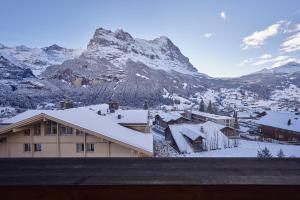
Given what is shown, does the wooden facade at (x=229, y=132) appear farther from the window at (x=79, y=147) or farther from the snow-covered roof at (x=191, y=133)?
the window at (x=79, y=147)

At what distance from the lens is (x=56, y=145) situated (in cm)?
865

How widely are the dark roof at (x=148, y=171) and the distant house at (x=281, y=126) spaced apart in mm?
30240

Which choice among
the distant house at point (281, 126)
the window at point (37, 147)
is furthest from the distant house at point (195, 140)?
the window at point (37, 147)

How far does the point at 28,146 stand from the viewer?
8812 millimetres

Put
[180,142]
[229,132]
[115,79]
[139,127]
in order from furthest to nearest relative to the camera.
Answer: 1. [115,79]
2. [229,132]
3. [180,142]
4. [139,127]

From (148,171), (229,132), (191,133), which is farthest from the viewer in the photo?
(229,132)

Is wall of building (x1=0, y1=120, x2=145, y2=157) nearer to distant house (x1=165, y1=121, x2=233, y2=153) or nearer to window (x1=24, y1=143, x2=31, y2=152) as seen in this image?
window (x1=24, y1=143, x2=31, y2=152)

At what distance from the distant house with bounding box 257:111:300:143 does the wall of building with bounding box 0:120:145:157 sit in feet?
84.8

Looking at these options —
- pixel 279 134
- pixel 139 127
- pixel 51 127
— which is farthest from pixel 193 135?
pixel 279 134

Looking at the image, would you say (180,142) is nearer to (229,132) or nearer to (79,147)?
(229,132)

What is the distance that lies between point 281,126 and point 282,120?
1.58 meters

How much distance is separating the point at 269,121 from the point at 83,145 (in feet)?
104

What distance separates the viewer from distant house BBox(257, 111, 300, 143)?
27.1 metres

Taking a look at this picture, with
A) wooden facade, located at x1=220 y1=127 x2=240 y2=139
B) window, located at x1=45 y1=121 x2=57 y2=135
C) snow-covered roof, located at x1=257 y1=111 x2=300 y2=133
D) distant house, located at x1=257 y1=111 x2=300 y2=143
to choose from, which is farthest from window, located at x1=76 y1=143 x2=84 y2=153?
snow-covered roof, located at x1=257 y1=111 x2=300 y2=133
